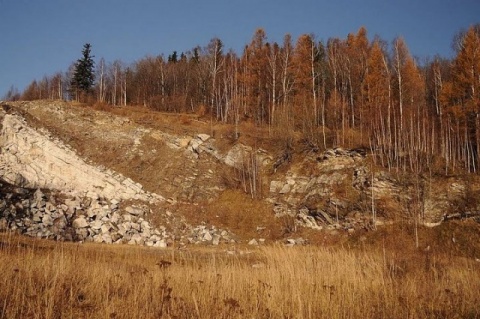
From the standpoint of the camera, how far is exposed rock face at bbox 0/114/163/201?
2836cm

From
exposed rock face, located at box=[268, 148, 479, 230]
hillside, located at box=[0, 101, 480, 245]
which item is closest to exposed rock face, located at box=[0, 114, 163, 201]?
hillside, located at box=[0, 101, 480, 245]

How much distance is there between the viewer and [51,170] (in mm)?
29484

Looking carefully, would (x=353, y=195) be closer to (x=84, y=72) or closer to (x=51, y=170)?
(x=51, y=170)

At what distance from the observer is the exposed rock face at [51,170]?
2836 centimetres

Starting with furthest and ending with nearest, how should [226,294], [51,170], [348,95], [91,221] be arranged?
1. [348,95]
2. [51,170]
3. [91,221]
4. [226,294]

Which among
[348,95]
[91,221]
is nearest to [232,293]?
[91,221]

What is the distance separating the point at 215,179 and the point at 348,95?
20969 mm

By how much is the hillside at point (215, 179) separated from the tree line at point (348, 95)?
2.57 meters

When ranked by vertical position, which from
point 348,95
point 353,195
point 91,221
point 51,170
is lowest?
point 91,221

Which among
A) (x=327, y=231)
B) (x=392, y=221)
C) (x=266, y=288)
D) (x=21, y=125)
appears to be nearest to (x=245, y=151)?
(x=327, y=231)

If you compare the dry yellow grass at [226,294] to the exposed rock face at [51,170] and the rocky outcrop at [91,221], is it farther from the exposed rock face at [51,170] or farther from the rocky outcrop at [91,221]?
the exposed rock face at [51,170]

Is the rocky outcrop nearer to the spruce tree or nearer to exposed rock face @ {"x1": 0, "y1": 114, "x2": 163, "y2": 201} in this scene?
exposed rock face @ {"x1": 0, "y1": 114, "x2": 163, "y2": 201}

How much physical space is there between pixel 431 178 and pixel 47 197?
27.6 meters

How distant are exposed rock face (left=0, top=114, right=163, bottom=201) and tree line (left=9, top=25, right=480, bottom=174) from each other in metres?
14.3
